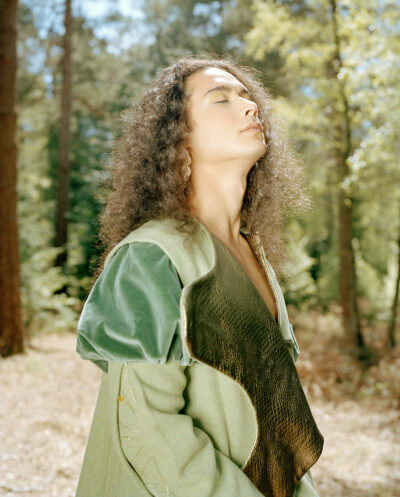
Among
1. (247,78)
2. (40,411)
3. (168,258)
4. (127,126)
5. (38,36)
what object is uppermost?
(38,36)

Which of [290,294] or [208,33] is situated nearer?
[290,294]

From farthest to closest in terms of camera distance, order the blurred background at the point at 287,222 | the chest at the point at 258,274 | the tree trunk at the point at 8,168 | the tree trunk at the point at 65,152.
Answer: the tree trunk at the point at 65,152
the tree trunk at the point at 8,168
the blurred background at the point at 287,222
the chest at the point at 258,274

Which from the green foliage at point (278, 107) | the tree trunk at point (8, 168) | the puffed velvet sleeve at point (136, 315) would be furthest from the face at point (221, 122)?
the tree trunk at point (8, 168)

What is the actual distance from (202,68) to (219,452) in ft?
3.91

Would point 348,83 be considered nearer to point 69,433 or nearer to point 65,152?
point 69,433

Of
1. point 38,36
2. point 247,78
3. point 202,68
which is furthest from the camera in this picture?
point 38,36

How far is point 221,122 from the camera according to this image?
1512 mm

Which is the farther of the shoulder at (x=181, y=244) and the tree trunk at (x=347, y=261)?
the tree trunk at (x=347, y=261)

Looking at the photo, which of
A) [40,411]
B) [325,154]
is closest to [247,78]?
[40,411]

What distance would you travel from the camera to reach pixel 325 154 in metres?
12.4

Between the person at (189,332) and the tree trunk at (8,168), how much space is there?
17.8ft

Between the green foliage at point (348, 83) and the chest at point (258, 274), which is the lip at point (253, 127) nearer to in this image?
the chest at point (258, 274)

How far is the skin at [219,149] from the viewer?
1493mm

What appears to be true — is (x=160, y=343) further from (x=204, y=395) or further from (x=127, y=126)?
(x=127, y=126)
